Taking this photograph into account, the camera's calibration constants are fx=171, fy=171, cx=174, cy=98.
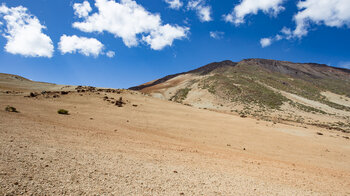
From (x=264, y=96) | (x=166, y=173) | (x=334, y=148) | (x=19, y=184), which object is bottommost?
(x=334, y=148)

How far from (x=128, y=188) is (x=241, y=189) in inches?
145

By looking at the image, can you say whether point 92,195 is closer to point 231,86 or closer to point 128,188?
point 128,188

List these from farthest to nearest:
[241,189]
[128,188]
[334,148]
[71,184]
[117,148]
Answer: [334,148], [117,148], [241,189], [128,188], [71,184]

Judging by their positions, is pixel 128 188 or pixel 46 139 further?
pixel 46 139

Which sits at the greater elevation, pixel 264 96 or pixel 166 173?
pixel 264 96

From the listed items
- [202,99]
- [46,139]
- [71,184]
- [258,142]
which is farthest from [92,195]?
[202,99]

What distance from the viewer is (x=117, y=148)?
8.22m

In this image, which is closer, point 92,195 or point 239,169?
point 92,195

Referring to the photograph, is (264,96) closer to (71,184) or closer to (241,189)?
(241,189)

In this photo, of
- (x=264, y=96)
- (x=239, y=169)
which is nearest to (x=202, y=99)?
(x=264, y=96)

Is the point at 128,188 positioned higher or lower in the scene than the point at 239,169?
higher

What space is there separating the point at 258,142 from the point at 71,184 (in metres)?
14.7

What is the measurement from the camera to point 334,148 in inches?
587

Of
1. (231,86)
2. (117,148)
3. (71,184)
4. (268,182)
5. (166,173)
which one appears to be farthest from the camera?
(231,86)
